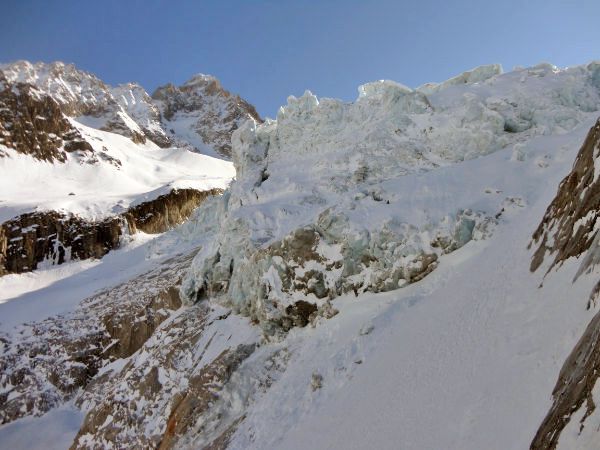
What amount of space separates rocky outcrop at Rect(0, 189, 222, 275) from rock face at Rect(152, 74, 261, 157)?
72.7 metres

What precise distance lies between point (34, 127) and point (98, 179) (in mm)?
15631

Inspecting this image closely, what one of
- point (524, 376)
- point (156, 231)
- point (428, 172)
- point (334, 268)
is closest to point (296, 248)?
point (334, 268)

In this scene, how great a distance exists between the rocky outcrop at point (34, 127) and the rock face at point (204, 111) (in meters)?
51.7

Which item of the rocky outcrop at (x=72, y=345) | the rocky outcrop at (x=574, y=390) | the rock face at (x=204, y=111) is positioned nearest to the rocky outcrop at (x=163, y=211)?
the rocky outcrop at (x=72, y=345)

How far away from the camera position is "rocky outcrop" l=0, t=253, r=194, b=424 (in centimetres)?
3162

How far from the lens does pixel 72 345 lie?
112ft

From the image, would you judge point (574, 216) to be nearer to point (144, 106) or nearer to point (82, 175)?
point (82, 175)

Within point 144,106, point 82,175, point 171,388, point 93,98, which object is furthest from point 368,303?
point 144,106

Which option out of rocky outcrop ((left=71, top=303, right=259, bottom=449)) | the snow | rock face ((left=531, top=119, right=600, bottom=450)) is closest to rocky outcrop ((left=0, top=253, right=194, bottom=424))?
rocky outcrop ((left=71, top=303, right=259, bottom=449))

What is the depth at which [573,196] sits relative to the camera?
1338 cm

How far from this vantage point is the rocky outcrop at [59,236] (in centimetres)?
5906

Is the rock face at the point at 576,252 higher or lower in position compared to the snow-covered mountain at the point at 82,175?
lower

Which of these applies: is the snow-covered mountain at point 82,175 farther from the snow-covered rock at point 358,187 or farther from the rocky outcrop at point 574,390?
the rocky outcrop at point 574,390

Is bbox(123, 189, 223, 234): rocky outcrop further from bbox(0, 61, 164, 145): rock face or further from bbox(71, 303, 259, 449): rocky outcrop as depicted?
bbox(0, 61, 164, 145): rock face
